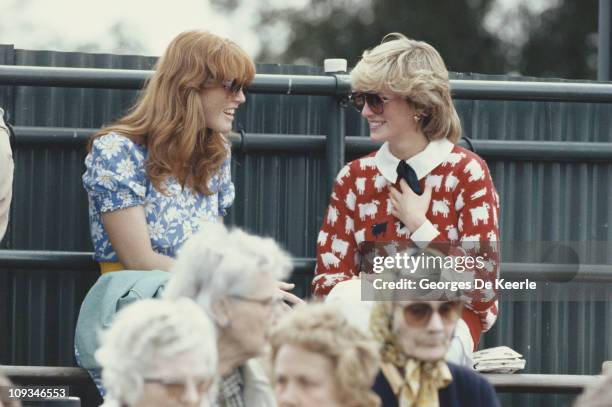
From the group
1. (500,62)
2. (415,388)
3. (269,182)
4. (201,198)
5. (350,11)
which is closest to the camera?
(415,388)

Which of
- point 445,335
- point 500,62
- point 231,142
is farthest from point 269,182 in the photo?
point 500,62

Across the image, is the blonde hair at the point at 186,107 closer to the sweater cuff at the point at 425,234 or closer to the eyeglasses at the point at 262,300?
the sweater cuff at the point at 425,234

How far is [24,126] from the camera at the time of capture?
21.3 ft

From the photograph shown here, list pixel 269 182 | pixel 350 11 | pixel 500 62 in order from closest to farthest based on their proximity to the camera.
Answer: pixel 269 182
pixel 500 62
pixel 350 11

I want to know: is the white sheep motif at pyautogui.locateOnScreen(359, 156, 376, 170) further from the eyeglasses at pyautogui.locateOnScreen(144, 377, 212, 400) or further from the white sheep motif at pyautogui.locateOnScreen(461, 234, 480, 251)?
the eyeglasses at pyautogui.locateOnScreen(144, 377, 212, 400)

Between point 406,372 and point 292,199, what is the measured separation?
1827 mm

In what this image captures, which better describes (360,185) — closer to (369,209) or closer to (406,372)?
(369,209)

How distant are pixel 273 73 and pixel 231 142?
463mm

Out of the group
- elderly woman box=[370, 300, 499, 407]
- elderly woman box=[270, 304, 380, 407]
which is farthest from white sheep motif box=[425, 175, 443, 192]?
elderly woman box=[270, 304, 380, 407]

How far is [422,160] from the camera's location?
6.23 m

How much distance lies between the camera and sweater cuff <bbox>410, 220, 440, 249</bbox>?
6.09 metres

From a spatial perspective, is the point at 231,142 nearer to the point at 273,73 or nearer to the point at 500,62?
the point at 273,73

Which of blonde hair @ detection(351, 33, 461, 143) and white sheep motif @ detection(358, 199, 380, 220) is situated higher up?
blonde hair @ detection(351, 33, 461, 143)

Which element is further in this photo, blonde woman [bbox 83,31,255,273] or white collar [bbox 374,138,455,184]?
white collar [bbox 374,138,455,184]
